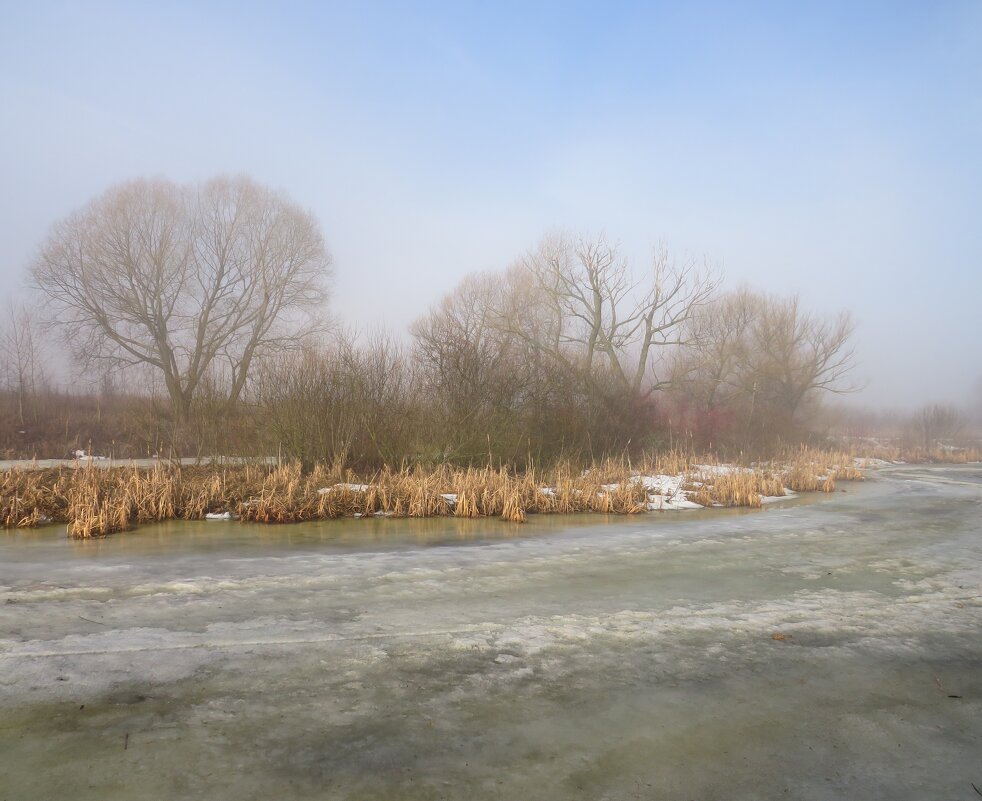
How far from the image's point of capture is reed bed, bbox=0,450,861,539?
361 inches

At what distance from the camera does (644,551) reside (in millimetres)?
7445

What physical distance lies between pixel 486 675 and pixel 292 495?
23.0ft

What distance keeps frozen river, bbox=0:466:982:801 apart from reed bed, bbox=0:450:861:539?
2.16 m

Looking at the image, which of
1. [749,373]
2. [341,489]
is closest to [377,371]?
[341,489]

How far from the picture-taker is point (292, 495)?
33.0 ft

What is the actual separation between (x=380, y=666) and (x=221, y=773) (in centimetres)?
126

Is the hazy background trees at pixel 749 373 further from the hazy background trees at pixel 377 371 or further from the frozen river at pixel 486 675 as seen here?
the frozen river at pixel 486 675

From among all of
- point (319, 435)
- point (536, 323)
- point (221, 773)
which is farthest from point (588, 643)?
point (536, 323)

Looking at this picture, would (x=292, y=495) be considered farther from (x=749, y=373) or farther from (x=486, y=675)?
(x=749, y=373)

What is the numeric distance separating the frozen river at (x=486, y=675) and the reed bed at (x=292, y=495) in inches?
84.9

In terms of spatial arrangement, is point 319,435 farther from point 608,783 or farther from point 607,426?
point 608,783

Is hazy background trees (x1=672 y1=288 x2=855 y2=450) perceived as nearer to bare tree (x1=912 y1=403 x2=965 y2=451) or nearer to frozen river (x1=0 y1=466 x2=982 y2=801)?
bare tree (x1=912 y1=403 x2=965 y2=451)

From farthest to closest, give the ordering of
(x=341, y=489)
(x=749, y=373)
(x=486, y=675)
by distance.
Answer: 1. (x=749, y=373)
2. (x=341, y=489)
3. (x=486, y=675)

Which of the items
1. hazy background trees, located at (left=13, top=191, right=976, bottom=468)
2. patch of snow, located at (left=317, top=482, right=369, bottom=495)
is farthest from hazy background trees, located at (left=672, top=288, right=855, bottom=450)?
patch of snow, located at (left=317, top=482, right=369, bottom=495)
